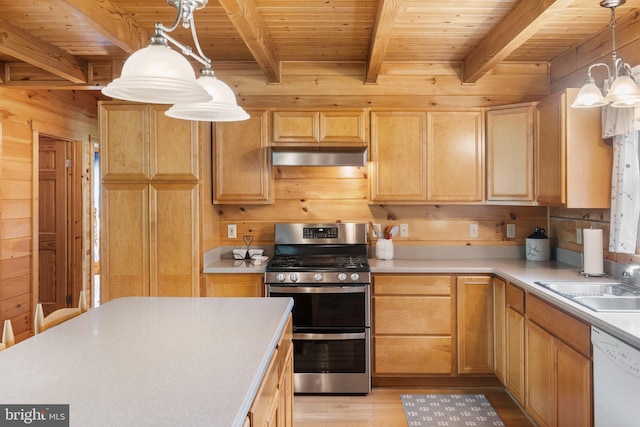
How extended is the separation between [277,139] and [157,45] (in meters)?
2.11

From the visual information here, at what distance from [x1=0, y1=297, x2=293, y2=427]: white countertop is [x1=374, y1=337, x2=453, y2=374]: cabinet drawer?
153 cm

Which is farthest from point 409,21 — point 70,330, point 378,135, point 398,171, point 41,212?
point 41,212

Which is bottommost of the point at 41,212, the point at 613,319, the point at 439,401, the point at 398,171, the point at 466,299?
the point at 439,401

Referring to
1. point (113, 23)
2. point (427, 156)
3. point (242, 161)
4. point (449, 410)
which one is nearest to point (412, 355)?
point (449, 410)

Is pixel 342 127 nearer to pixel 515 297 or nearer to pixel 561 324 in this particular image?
pixel 515 297

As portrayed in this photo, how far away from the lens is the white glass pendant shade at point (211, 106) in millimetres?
1546

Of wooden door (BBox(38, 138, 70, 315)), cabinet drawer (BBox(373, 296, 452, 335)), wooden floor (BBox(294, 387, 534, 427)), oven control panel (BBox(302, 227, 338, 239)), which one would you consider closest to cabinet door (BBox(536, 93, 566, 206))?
cabinet drawer (BBox(373, 296, 452, 335))

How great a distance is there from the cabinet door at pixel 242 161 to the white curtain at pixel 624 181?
7.54 feet

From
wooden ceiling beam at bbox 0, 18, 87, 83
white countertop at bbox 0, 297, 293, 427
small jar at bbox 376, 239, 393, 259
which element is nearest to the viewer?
white countertop at bbox 0, 297, 293, 427

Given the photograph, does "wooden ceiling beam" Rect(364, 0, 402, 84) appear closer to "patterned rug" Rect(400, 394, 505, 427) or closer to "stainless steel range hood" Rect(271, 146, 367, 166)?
"stainless steel range hood" Rect(271, 146, 367, 166)

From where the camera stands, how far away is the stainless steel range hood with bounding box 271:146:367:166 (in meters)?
3.21

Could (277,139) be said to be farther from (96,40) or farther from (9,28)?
(9,28)

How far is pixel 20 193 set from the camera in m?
3.74

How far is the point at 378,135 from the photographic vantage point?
3371mm
